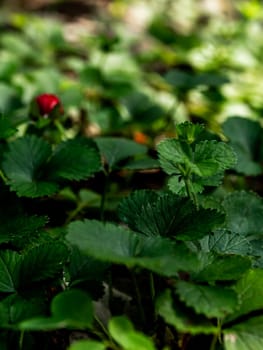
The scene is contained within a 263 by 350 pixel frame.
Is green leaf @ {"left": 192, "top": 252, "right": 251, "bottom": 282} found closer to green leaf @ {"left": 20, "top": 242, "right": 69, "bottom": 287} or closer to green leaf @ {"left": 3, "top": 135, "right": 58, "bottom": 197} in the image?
green leaf @ {"left": 20, "top": 242, "right": 69, "bottom": 287}

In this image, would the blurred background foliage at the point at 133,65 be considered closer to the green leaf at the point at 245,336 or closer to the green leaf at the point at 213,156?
the green leaf at the point at 213,156

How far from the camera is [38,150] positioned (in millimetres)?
1136

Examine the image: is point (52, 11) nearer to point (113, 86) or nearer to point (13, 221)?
point (113, 86)

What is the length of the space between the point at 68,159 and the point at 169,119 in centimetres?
80

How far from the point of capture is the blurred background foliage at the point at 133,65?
5.51 feet

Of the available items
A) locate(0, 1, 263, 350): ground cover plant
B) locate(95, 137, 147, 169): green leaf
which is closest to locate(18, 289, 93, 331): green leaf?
locate(0, 1, 263, 350): ground cover plant

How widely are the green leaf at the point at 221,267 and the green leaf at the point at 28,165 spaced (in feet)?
1.15

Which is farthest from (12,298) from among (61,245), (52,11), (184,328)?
(52,11)

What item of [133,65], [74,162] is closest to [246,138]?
[74,162]

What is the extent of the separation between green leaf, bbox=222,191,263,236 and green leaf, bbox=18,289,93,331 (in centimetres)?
38

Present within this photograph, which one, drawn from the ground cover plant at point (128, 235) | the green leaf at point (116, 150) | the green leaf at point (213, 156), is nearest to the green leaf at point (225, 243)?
the ground cover plant at point (128, 235)

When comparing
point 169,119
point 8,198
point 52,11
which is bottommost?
point 52,11

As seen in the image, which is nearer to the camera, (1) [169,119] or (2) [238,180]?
(2) [238,180]

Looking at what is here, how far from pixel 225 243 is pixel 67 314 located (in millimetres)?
325
